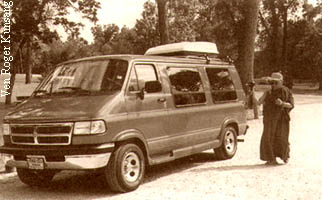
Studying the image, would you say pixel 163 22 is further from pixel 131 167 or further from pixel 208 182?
pixel 131 167

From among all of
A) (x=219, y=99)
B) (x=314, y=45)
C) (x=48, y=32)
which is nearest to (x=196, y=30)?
(x=314, y=45)

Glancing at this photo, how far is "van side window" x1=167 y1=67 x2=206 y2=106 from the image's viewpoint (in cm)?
862

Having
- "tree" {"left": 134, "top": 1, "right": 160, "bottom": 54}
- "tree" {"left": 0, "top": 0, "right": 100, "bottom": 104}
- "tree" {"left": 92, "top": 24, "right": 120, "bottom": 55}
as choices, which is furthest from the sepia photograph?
"tree" {"left": 92, "top": 24, "right": 120, "bottom": 55}

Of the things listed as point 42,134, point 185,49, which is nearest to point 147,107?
point 42,134

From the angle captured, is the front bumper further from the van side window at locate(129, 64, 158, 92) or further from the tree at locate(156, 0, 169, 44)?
the tree at locate(156, 0, 169, 44)

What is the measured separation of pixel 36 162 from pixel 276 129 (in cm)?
466

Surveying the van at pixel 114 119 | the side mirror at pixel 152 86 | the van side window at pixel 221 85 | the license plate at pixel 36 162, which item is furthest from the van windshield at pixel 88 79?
the van side window at pixel 221 85

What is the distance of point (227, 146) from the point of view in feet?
33.9

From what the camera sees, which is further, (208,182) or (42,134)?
(208,182)

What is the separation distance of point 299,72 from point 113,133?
2426 inches

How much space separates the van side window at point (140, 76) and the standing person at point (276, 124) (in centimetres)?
245

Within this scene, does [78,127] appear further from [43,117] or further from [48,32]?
[48,32]

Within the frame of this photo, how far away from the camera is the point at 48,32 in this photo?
2723 cm

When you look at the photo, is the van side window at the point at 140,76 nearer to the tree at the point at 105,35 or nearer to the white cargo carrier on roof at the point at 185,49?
the white cargo carrier on roof at the point at 185,49
